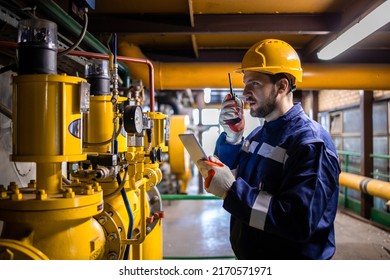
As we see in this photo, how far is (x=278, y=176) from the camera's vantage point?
1.07m

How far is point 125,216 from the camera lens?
1.29 metres

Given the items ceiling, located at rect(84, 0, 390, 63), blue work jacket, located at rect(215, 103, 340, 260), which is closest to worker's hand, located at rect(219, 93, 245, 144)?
blue work jacket, located at rect(215, 103, 340, 260)

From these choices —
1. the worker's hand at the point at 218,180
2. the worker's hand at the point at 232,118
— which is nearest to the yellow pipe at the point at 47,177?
the worker's hand at the point at 218,180

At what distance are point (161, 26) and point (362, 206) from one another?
9.48 ft

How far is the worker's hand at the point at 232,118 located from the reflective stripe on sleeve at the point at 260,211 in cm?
52

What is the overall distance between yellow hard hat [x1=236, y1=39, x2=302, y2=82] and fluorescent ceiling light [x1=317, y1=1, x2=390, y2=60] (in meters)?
0.77

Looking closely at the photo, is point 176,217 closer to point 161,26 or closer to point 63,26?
point 161,26

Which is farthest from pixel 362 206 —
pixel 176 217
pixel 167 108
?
pixel 167 108

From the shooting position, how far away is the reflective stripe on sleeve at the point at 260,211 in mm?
940

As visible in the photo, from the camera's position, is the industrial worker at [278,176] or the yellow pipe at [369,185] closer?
the industrial worker at [278,176]

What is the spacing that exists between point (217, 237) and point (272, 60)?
234cm

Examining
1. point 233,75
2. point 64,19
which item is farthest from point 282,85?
point 233,75

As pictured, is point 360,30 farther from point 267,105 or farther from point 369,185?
point 369,185

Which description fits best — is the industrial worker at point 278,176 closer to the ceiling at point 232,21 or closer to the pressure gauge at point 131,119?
the pressure gauge at point 131,119
